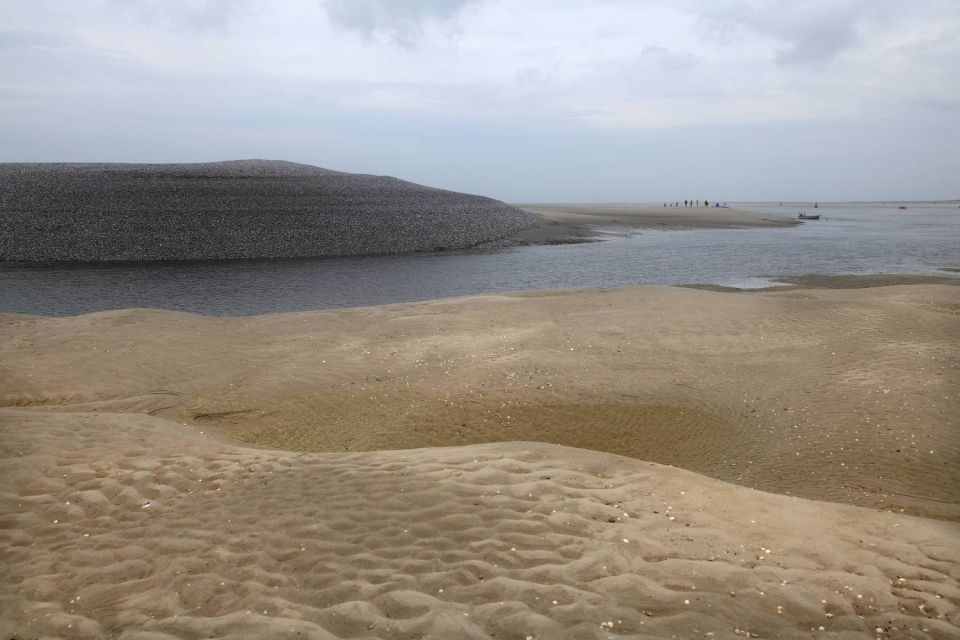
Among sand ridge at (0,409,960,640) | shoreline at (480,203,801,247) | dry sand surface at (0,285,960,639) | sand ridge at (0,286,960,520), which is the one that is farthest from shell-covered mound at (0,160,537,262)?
sand ridge at (0,409,960,640)

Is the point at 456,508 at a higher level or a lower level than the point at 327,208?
lower

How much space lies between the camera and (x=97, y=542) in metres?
5.07

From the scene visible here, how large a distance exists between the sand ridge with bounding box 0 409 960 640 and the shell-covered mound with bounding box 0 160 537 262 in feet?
102

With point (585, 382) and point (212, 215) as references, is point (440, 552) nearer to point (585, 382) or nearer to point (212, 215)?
point (585, 382)

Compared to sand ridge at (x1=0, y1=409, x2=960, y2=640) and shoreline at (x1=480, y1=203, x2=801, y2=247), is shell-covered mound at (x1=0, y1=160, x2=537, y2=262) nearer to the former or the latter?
shoreline at (x1=480, y1=203, x2=801, y2=247)

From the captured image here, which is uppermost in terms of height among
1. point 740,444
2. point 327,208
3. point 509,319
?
point 327,208

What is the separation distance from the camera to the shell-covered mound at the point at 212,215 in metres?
34.2

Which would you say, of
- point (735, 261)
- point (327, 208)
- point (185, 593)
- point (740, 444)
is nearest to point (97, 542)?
point (185, 593)

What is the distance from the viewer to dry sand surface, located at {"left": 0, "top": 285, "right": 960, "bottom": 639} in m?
4.23

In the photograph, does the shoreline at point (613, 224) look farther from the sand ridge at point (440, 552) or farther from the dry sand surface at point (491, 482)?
the sand ridge at point (440, 552)

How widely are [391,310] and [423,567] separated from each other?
12.3 metres

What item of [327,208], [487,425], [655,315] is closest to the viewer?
[487,425]

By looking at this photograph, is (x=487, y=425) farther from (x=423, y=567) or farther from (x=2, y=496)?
(x=2, y=496)

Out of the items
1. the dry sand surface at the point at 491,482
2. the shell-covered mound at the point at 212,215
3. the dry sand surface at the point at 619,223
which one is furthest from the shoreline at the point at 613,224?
the dry sand surface at the point at 491,482
